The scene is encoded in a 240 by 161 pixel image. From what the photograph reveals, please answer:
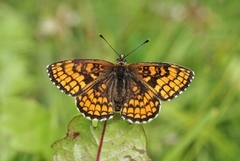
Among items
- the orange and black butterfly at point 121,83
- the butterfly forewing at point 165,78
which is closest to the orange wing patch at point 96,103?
the orange and black butterfly at point 121,83

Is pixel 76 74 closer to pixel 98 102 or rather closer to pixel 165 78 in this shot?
pixel 98 102

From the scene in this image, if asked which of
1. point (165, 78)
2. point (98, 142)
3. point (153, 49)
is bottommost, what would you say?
point (98, 142)

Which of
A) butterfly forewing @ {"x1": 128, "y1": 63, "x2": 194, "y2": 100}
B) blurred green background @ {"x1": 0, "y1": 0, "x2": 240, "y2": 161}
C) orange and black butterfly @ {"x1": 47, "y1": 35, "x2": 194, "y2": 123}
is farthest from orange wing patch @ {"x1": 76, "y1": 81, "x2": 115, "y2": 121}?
blurred green background @ {"x1": 0, "y1": 0, "x2": 240, "y2": 161}

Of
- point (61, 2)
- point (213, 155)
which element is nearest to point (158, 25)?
point (61, 2)

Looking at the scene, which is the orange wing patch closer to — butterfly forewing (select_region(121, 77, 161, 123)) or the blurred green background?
butterfly forewing (select_region(121, 77, 161, 123))

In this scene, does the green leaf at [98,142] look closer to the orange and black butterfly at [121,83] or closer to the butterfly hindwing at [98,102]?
the butterfly hindwing at [98,102]

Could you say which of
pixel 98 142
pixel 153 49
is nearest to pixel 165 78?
pixel 98 142
